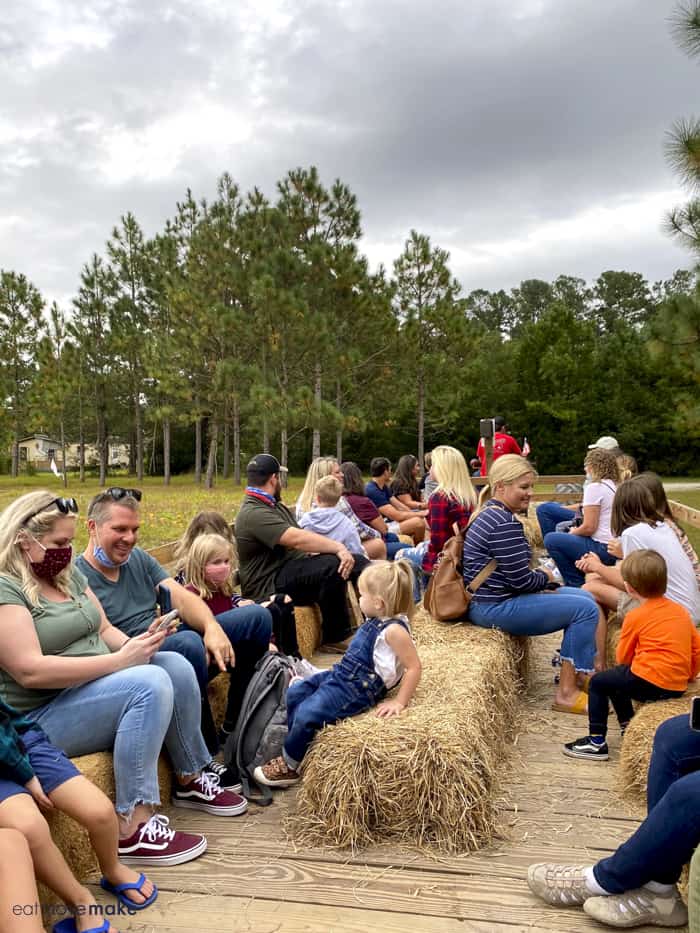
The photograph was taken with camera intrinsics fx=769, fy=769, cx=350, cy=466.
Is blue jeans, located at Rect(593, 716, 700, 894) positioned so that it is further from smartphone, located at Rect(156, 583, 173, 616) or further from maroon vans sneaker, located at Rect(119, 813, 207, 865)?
smartphone, located at Rect(156, 583, 173, 616)

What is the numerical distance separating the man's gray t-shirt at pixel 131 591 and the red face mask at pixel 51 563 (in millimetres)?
555

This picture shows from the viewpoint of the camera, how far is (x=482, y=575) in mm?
4199

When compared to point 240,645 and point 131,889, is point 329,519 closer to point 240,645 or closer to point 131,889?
point 240,645

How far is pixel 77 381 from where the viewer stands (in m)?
30.4

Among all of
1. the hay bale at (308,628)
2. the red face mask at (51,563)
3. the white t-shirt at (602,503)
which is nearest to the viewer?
the red face mask at (51,563)

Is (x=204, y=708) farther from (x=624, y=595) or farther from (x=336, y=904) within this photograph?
(x=624, y=595)

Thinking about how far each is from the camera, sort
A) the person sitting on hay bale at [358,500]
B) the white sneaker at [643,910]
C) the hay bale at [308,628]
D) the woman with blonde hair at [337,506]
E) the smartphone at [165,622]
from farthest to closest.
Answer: the person sitting on hay bale at [358,500] < the woman with blonde hair at [337,506] < the hay bale at [308,628] < the smartphone at [165,622] < the white sneaker at [643,910]

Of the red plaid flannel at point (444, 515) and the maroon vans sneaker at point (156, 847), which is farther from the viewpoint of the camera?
the red plaid flannel at point (444, 515)

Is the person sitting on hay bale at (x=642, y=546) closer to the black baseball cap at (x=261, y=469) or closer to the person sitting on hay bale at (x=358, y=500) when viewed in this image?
the black baseball cap at (x=261, y=469)

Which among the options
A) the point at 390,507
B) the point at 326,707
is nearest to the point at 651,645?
the point at 326,707

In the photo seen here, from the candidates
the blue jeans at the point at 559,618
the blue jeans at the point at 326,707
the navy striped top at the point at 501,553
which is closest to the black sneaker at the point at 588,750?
the blue jeans at the point at 559,618

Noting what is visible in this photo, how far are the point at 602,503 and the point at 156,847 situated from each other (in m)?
3.69

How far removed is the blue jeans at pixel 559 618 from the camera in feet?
13.4

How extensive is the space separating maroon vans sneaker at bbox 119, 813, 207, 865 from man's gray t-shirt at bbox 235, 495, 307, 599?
2189mm
